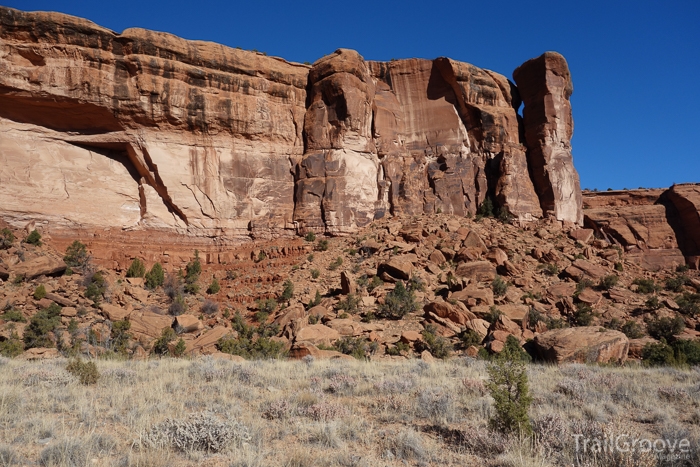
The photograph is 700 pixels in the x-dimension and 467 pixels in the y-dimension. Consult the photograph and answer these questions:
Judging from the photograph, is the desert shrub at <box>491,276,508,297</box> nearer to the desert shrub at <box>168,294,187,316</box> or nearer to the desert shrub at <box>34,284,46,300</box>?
the desert shrub at <box>168,294,187,316</box>

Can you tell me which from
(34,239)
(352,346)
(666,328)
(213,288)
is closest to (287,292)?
(213,288)

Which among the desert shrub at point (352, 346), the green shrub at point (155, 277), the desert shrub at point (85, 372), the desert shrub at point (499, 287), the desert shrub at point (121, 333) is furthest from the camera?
the green shrub at point (155, 277)

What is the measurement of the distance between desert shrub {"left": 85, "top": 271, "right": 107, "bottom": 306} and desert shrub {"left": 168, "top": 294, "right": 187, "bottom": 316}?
306 centimetres

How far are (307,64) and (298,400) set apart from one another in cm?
2968

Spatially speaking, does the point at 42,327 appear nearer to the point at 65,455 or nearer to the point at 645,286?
the point at 65,455

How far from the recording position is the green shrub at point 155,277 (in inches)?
891

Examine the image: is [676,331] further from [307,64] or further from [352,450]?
[307,64]

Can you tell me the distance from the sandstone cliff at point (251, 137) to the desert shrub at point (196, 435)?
23.2 m

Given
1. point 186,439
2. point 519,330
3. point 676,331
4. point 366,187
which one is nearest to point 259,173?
point 366,187

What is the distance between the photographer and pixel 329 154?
29109 millimetres

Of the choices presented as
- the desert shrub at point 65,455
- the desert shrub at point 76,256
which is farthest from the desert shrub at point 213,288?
the desert shrub at point 65,455

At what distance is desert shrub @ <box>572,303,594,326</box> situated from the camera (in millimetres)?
18906

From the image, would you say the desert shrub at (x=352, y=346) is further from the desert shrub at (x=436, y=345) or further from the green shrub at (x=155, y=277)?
the green shrub at (x=155, y=277)

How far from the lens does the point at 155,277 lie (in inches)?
899
